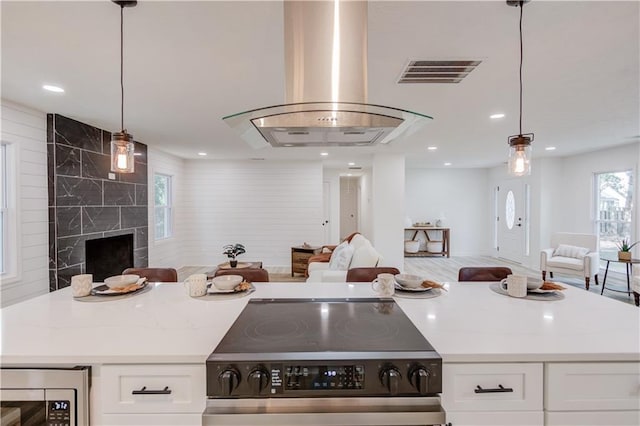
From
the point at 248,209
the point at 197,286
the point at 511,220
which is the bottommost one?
the point at 197,286

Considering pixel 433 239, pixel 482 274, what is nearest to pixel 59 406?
pixel 482 274

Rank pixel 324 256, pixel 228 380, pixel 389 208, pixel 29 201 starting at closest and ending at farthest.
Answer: pixel 228 380 < pixel 29 201 < pixel 324 256 < pixel 389 208

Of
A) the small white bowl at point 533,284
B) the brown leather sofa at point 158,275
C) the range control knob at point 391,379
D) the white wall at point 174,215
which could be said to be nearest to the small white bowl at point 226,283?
the brown leather sofa at point 158,275

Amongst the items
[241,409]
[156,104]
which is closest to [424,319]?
[241,409]

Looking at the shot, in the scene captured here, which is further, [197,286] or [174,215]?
[174,215]

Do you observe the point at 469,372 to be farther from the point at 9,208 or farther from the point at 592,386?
the point at 9,208

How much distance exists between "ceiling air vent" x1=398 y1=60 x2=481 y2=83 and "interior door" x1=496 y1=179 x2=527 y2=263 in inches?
236

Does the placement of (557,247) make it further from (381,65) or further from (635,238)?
(381,65)

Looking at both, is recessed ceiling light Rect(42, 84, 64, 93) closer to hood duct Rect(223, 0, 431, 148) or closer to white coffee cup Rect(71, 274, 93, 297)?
white coffee cup Rect(71, 274, 93, 297)

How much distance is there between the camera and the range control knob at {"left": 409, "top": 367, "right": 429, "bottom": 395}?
1.05 metres

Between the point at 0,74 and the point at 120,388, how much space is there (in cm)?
277

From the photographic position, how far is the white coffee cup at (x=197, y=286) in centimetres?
181

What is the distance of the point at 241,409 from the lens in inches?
41.1

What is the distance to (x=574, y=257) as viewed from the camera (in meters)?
5.41
